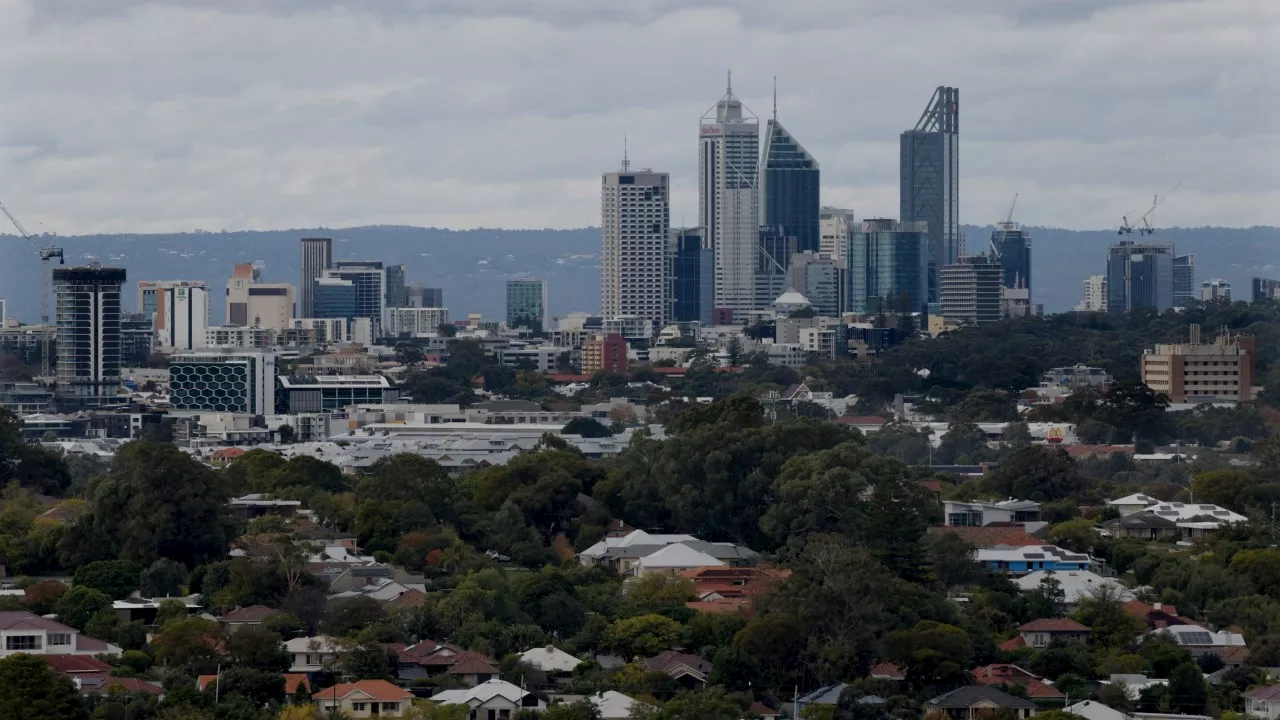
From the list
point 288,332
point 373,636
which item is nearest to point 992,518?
point 373,636

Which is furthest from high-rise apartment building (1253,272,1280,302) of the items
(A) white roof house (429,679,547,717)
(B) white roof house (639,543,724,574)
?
(A) white roof house (429,679,547,717)

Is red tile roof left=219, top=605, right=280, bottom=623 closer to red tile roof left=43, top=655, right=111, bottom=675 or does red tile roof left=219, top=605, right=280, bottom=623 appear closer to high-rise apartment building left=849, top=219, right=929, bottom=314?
red tile roof left=43, top=655, right=111, bottom=675

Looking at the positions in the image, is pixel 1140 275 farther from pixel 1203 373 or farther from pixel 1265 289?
pixel 1203 373

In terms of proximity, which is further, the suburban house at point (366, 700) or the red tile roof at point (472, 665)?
the red tile roof at point (472, 665)

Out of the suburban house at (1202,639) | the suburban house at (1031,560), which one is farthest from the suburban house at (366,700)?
the suburban house at (1031,560)

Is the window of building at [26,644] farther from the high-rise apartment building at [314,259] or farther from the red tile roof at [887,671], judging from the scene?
the high-rise apartment building at [314,259]
